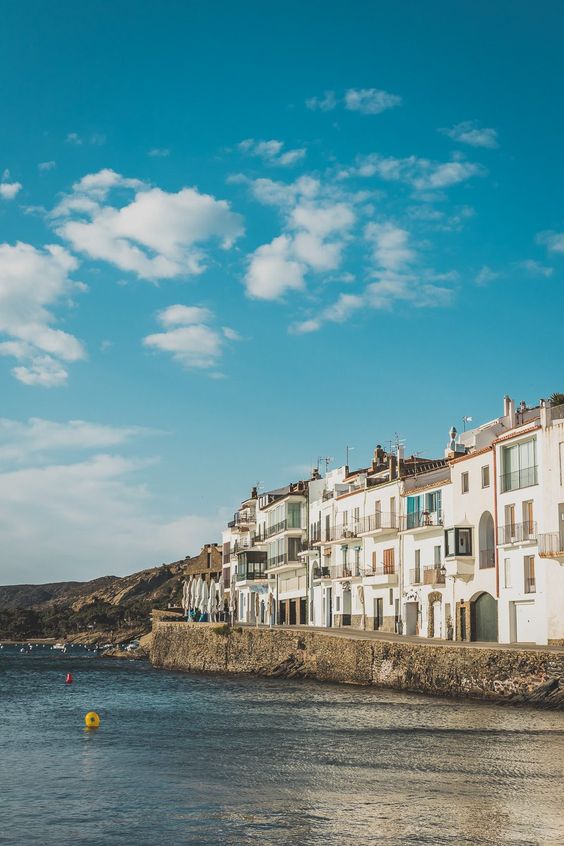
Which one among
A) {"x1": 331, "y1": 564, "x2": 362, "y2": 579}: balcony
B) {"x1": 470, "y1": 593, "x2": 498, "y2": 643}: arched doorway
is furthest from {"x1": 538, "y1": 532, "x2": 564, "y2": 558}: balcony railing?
{"x1": 331, "y1": 564, "x2": 362, "y2": 579}: balcony

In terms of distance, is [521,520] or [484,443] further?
[484,443]

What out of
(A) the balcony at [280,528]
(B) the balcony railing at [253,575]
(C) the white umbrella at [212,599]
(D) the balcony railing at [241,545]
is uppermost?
(A) the balcony at [280,528]

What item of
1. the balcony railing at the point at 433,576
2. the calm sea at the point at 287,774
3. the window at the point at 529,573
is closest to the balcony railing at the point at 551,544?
the window at the point at 529,573

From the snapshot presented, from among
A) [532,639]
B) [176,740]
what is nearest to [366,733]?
[176,740]

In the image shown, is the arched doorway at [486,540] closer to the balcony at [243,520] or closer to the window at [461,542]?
the window at [461,542]

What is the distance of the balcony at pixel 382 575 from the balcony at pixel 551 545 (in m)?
18.7

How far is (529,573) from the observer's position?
160 feet

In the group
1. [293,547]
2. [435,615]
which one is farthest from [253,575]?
[435,615]

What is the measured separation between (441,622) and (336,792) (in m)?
36.9

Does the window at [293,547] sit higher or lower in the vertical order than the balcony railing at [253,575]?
higher

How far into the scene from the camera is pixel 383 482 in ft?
221

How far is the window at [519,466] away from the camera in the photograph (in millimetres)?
47938

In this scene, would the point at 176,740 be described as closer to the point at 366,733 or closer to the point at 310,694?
the point at 366,733

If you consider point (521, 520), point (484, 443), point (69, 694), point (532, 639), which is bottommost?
point (69, 694)
